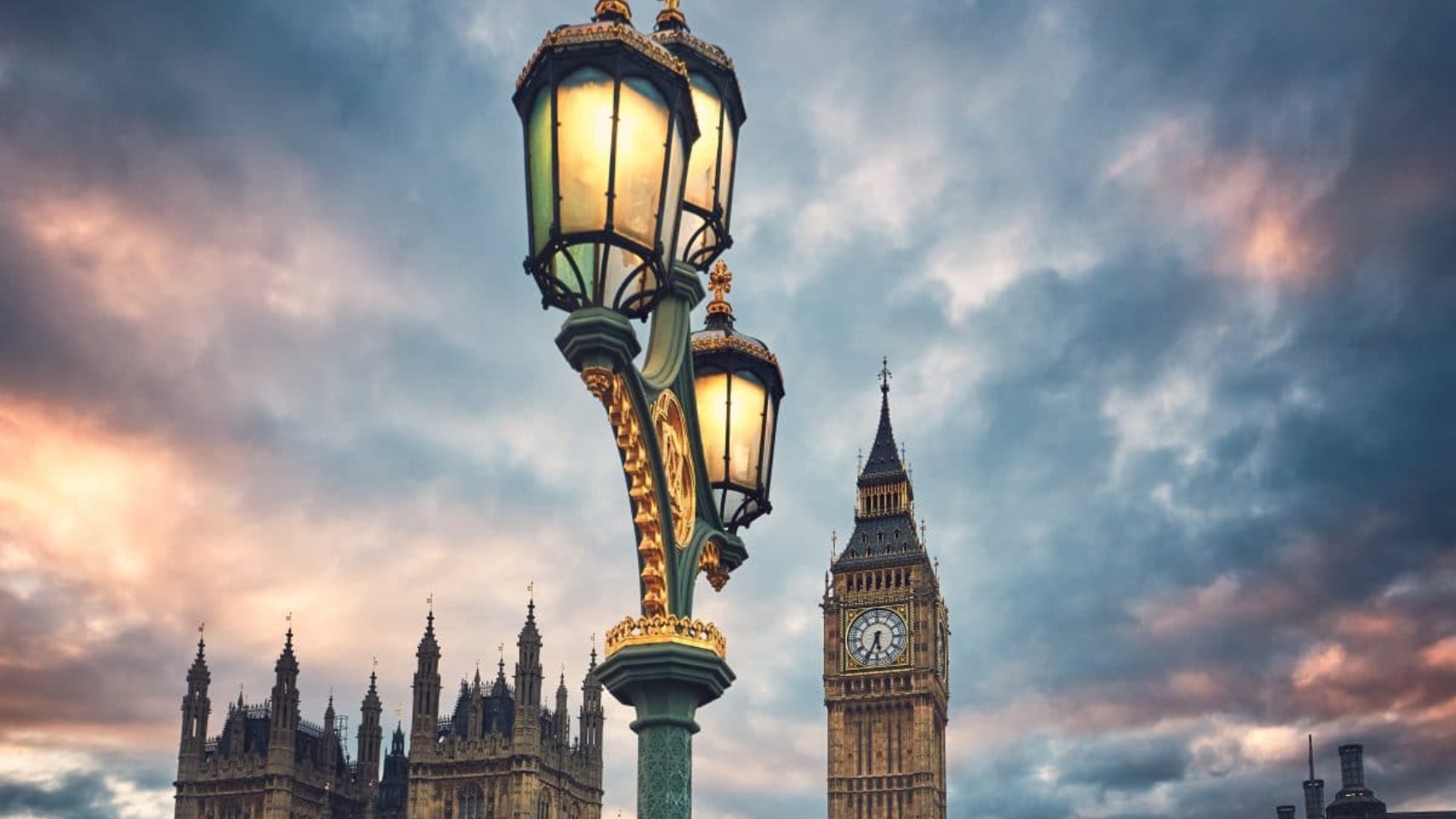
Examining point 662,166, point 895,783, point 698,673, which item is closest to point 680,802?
point 698,673

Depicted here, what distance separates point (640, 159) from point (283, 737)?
67.7 m

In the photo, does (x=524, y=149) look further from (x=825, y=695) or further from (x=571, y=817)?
(x=825, y=695)

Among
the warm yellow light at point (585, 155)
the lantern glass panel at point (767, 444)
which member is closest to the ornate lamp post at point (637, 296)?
the warm yellow light at point (585, 155)

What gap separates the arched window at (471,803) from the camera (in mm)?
67688

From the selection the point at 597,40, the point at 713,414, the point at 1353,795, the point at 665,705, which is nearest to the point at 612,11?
the point at 597,40

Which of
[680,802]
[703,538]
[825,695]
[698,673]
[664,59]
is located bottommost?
[680,802]

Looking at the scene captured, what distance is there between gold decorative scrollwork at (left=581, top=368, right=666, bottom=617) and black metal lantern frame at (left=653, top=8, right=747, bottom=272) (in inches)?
57.3

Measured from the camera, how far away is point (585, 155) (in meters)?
6.28

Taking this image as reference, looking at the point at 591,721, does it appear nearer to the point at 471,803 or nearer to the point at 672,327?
the point at 471,803

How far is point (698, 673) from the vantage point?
→ 21.4 ft

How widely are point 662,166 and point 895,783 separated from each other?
79672 millimetres

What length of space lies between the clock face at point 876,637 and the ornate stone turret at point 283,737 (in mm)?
29688

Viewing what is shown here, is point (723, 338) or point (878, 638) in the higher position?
point (878, 638)

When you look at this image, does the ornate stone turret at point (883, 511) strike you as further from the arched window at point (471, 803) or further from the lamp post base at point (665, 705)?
the lamp post base at point (665, 705)
